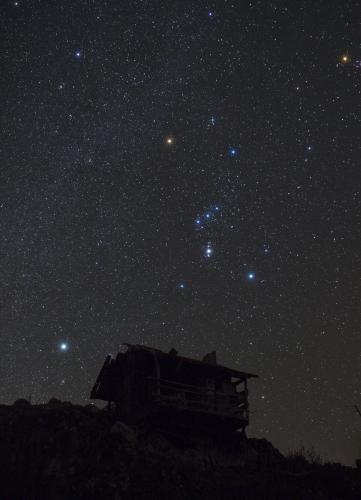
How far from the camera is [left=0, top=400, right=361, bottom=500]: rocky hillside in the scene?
15.1 meters

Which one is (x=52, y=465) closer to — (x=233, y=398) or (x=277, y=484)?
(x=277, y=484)

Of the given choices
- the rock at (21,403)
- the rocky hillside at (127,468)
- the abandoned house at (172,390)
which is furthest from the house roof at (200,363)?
the rock at (21,403)

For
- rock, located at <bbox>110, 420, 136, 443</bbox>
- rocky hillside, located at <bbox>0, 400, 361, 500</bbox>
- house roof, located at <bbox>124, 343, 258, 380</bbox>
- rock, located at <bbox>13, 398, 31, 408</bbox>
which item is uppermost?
house roof, located at <bbox>124, 343, 258, 380</bbox>

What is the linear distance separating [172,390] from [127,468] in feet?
25.1

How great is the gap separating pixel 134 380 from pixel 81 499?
362 inches

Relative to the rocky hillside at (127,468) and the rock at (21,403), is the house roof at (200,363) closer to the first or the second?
the rocky hillside at (127,468)

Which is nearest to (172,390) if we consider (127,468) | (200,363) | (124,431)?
(200,363)

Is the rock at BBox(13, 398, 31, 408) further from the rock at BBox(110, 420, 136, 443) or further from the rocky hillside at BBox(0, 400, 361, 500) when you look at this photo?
the rock at BBox(110, 420, 136, 443)

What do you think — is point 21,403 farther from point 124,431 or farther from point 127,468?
point 127,468

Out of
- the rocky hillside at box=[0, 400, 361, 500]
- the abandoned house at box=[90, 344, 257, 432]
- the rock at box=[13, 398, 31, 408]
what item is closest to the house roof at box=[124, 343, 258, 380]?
the abandoned house at box=[90, 344, 257, 432]

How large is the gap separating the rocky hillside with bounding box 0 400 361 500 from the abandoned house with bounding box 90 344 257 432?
128 cm

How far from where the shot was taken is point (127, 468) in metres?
16.4

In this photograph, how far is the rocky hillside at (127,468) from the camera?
15141 millimetres

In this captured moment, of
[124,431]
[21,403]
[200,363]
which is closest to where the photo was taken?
[124,431]
